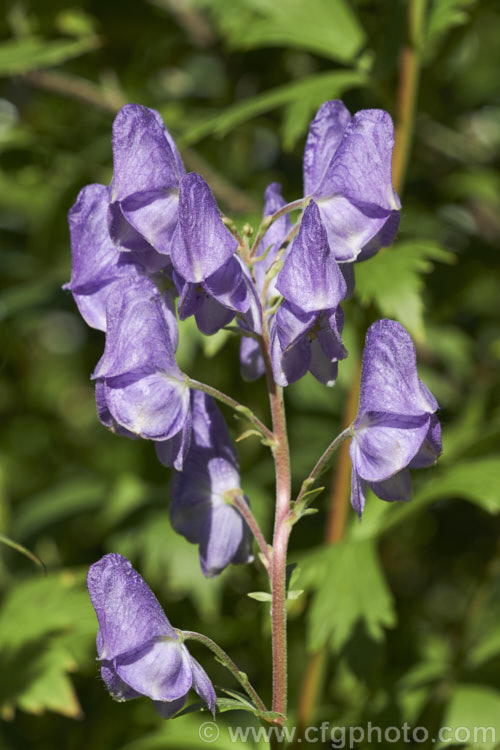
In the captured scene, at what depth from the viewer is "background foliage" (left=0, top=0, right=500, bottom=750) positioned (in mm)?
1396

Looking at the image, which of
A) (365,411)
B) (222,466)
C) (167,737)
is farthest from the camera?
(167,737)

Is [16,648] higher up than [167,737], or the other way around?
[16,648]

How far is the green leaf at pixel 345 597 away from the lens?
4.03 feet

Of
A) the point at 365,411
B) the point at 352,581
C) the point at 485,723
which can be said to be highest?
the point at 365,411

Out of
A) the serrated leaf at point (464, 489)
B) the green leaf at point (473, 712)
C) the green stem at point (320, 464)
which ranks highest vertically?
the green stem at point (320, 464)

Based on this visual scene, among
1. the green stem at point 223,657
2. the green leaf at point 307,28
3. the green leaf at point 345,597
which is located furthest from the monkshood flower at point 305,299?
the green leaf at point 307,28

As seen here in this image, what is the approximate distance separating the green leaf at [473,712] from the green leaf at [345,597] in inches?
9.8

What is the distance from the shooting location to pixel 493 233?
2.20m

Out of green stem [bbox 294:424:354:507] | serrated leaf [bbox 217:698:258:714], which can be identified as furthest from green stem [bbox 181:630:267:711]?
green stem [bbox 294:424:354:507]

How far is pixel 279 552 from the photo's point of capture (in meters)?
0.72

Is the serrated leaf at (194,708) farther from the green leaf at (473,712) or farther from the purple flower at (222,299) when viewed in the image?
the green leaf at (473,712)

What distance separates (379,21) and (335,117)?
46.9 inches

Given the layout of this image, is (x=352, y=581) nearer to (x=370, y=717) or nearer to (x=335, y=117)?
(x=370, y=717)

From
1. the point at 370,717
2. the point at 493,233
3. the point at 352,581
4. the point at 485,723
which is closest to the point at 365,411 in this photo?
the point at 352,581
